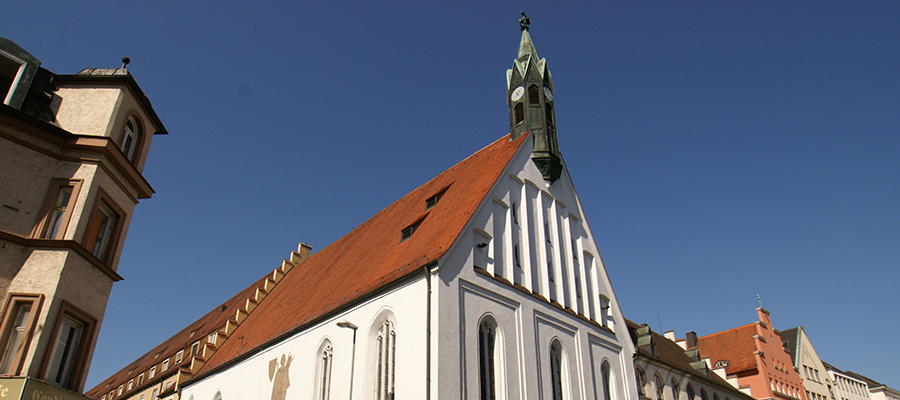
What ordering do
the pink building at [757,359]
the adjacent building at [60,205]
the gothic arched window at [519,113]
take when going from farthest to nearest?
the pink building at [757,359] → the gothic arched window at [519,113] → the adjacent building at [60,205]

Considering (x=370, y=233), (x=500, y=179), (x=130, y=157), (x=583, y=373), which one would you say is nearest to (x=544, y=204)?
(x=500, y=179)

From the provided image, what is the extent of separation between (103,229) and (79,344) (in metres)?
2.96

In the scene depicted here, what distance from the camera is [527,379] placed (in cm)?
1708

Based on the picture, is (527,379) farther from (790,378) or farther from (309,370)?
(790,378)

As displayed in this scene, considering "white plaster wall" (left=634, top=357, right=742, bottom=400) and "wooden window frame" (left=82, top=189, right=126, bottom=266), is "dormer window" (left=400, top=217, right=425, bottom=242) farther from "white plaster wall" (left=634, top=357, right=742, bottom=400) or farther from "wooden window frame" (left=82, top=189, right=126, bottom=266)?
"white plaster wall" (left=634, top=357, right=742, bottom=400)

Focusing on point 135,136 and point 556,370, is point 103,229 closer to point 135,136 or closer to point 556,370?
point 135,136

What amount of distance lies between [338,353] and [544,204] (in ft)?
31.1

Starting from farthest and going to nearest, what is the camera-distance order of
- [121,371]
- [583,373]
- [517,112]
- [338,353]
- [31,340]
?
[121,371], [517,112], [583,373], [338,353], [31,340]

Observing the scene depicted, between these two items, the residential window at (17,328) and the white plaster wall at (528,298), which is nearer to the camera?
the residential window at (17,328)

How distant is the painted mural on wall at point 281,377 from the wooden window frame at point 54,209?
32.9 feet

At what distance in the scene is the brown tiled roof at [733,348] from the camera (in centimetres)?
3931

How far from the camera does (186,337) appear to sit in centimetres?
3847

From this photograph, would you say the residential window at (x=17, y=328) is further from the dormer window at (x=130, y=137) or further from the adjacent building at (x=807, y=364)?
the adjacent building at (x=807, y=364)

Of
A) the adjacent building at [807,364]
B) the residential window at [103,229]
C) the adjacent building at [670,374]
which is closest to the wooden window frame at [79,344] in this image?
the residential window at [103,229]
